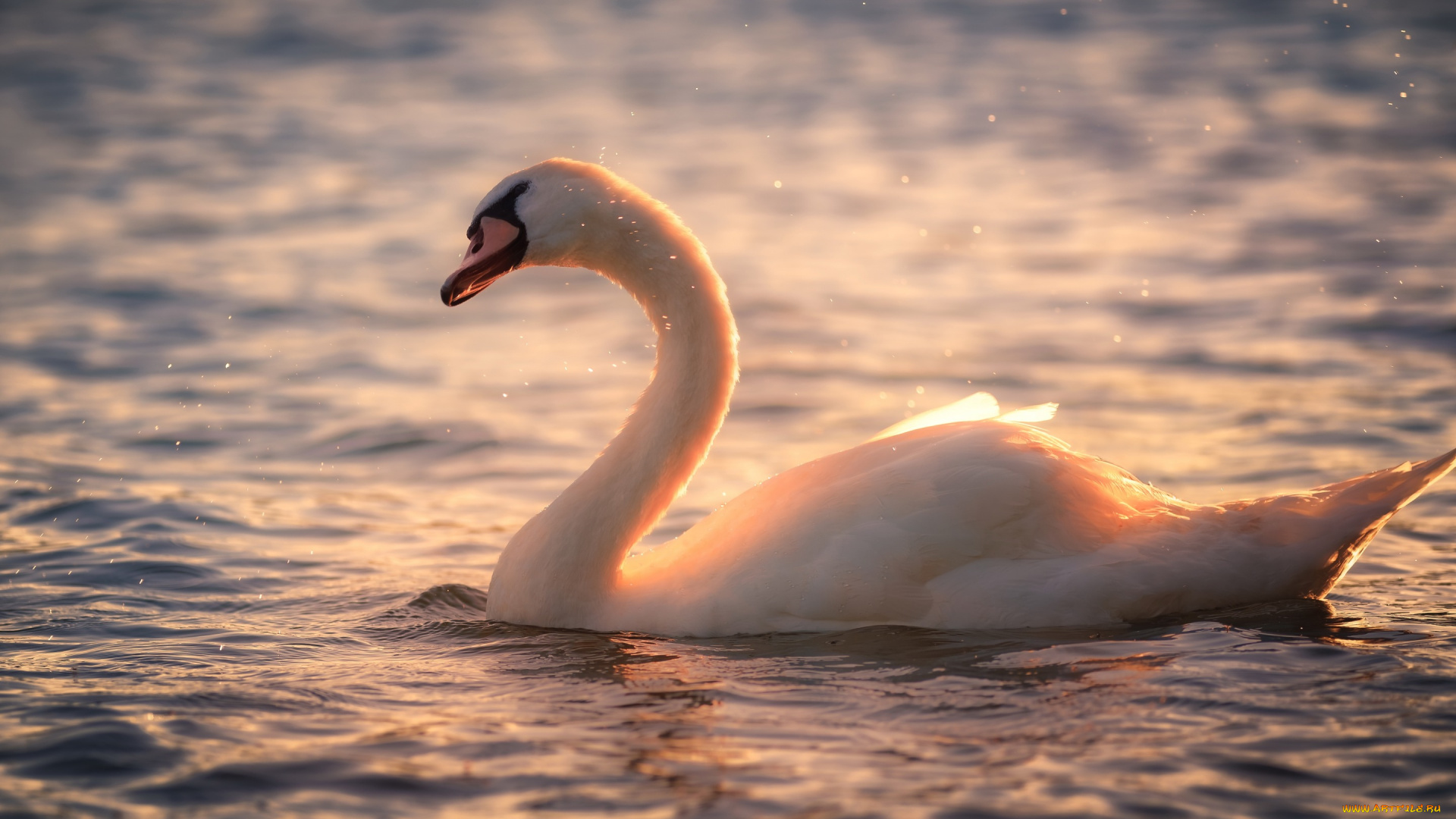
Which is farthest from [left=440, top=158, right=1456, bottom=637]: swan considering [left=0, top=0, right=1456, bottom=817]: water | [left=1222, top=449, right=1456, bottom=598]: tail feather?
[left=0, top=0, right=1456, bottom=817]: water

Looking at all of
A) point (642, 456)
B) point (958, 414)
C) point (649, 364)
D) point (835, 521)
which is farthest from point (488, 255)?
point (649, 364)

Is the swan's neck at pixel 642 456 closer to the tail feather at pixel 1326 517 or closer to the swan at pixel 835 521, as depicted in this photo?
the swan at pixel 835 521

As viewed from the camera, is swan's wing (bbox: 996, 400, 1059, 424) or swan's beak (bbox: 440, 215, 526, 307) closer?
swan's beak (bbox: 440, 215, 526, 307)

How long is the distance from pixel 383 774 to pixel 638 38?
21637 mm

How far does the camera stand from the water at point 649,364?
5.20 metres

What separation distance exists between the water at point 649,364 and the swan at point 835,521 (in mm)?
195

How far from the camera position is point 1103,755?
16.5 feet

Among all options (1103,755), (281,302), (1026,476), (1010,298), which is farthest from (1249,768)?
(281,302)

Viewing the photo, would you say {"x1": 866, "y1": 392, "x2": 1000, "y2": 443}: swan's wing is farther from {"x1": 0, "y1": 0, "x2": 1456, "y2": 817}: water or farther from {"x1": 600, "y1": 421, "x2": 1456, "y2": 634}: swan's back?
{"x1": 0, "y1": 0, "x2": 1456, "y2": 817}: water

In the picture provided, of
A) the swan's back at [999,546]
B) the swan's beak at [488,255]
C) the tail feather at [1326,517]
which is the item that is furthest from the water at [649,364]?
the swan's beak at [488,255]

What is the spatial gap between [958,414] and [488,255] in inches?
96.7

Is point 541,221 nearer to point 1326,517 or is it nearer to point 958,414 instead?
point 958,414

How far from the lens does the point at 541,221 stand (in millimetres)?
6828

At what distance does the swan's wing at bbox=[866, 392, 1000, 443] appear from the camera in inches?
287
